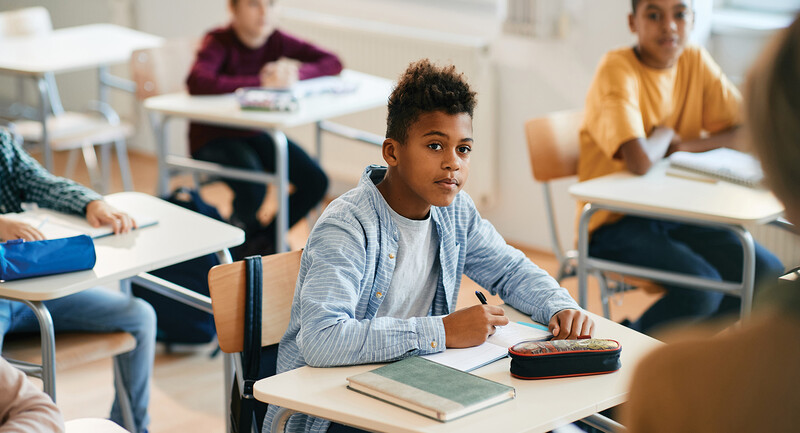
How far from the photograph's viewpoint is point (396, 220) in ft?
5.76

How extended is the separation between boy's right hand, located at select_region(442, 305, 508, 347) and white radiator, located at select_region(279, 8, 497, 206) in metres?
2.29

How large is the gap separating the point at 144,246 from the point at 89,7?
4116 millimetres

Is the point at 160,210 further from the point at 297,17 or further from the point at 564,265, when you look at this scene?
the point at 297,17

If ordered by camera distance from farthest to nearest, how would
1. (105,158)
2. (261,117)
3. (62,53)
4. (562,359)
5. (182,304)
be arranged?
(105,158)
(62,53)
(261,117)
(182,304)
(562,359)

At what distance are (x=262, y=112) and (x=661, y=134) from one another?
4.56 ft

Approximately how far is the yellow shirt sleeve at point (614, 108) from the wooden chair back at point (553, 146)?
91 millimetres

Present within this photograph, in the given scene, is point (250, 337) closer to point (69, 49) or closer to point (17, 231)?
point (17, 231)

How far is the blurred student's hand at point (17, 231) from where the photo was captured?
83.0 inches

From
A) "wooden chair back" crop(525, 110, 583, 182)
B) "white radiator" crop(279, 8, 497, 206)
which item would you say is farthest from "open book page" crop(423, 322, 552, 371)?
"white radiator" crop(279, 8, 497, 206)

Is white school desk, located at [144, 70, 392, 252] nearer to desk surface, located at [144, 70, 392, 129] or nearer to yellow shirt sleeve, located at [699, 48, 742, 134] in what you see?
desk surface, located at [144, 70, 392, 129]

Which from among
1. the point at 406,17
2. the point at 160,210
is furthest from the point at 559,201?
the point at 160,210

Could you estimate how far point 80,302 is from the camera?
2.21m

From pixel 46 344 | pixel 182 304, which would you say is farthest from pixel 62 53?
pixel 46 344

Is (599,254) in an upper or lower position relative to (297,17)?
lower
